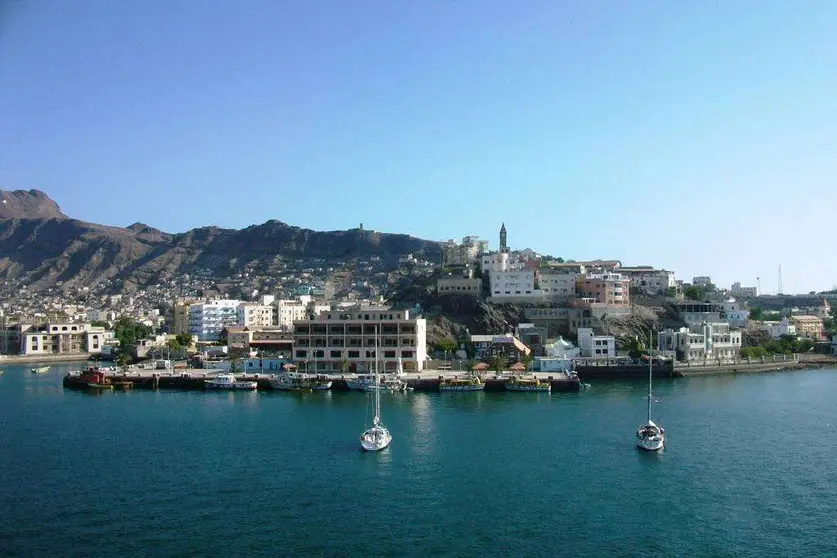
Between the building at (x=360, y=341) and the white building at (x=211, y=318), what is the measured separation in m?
25.6

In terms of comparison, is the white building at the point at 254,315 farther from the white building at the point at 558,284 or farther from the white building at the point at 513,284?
the white building at the point at 558,284

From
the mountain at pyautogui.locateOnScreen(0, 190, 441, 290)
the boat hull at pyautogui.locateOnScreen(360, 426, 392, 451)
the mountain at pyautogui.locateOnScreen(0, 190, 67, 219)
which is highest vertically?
the mountain at pyautogui.locateOnScreen(0, 190, 67, 219)

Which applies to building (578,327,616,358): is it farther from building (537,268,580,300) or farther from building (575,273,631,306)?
building (537,268,580,300)

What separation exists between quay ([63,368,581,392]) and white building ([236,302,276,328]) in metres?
23.3

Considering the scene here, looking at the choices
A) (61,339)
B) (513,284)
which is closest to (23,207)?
(61,339)

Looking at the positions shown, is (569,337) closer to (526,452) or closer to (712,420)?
(712,420)

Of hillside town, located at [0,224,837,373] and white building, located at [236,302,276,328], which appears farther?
white building, located at [236,302,276,328]

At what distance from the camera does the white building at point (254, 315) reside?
217 feet

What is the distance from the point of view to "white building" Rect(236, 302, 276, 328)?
217ft

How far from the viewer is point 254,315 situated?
67.1 m

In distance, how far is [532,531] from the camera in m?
15.8

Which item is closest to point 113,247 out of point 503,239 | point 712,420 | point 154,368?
point 503,239

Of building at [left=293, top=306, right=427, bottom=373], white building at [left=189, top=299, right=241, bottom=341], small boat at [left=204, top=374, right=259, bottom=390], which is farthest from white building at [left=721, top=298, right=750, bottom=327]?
white building at [left=189, top=299, right=241, bottom=341]

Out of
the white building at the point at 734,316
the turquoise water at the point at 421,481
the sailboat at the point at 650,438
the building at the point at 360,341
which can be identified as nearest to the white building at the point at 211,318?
the building at the point at 360,341
